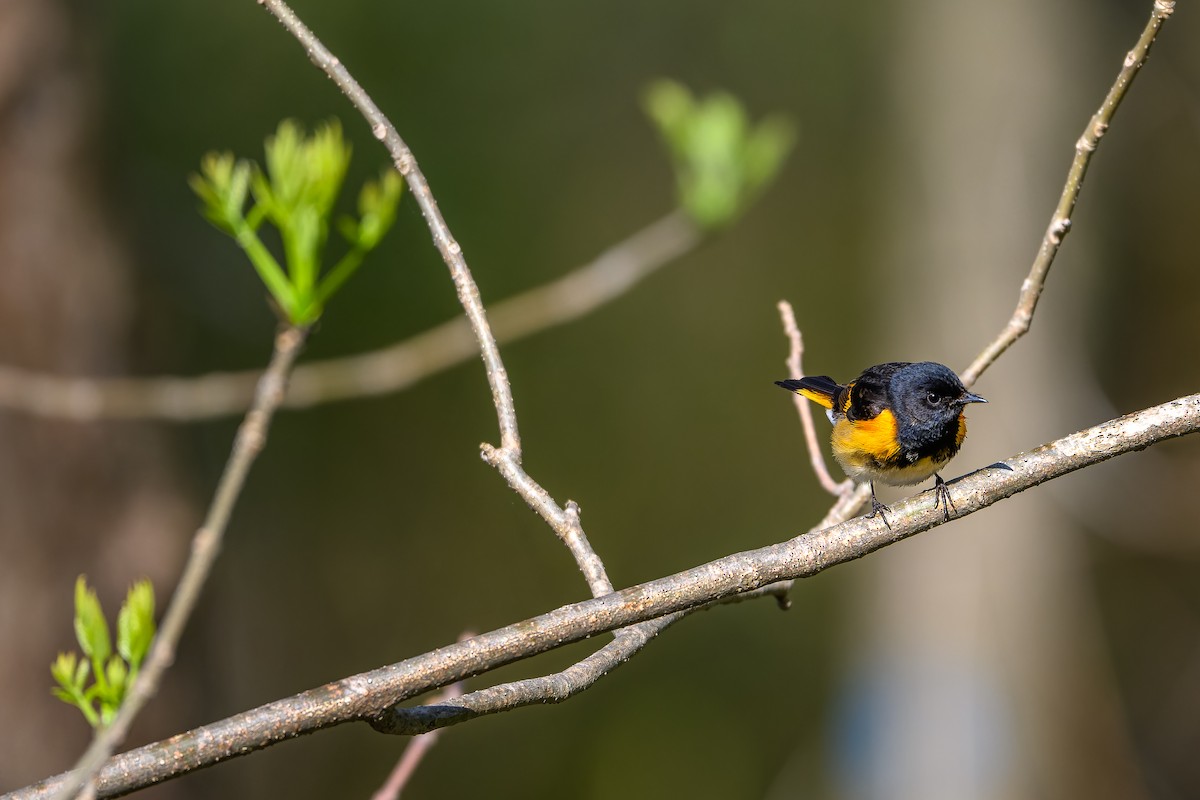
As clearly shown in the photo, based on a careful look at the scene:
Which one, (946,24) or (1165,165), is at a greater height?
(946,24)

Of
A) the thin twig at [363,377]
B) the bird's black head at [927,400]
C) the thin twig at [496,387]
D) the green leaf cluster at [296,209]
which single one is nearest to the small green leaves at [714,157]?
the thin twig at [363,377]

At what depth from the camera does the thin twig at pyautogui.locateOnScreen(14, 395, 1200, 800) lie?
1.38 m

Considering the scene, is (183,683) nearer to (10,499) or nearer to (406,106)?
(10,499)

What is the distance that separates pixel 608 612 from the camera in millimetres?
1574

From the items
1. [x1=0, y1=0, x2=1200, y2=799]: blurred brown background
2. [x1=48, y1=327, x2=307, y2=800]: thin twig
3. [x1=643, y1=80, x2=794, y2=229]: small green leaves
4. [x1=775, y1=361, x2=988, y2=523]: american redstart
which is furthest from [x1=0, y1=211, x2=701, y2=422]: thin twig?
[x1=48, y1=327, x2=307, y2=800]: thin twig

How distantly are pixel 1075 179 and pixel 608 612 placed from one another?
1.19m

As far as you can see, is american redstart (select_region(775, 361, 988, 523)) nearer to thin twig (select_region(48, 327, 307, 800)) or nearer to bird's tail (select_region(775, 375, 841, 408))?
bird's tail (select_region(775, 375, 841, 408))

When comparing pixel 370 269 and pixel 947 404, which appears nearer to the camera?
pixel 947 404

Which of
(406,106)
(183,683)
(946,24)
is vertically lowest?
(183,683)

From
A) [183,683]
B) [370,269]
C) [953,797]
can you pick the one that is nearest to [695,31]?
[370,269]

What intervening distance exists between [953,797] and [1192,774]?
236 centimetres

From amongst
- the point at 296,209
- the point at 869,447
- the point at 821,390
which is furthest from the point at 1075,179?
the point at 821,390

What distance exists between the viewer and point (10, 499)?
12.9 feet

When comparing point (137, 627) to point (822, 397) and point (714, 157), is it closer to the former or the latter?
point (714, 157)
